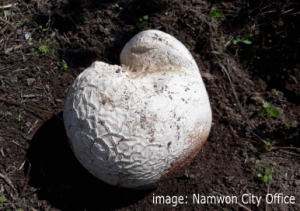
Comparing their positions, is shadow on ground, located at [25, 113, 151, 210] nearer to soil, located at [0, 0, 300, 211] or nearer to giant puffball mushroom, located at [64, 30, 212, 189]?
soil, located at [0, 0, 300, 211]

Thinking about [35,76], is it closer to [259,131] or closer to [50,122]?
[50,122]

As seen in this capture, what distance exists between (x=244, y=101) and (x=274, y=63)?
57cm

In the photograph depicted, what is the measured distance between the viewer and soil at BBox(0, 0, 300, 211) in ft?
10.4

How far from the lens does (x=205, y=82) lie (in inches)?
144

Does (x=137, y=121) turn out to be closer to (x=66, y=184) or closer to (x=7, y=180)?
(x=66, y=184)

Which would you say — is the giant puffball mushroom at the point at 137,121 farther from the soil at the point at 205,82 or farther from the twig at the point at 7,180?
the twig at the point at 7,180

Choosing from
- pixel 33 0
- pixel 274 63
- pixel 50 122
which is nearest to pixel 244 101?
pixel 274 63

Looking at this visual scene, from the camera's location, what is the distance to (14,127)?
3.38 metres

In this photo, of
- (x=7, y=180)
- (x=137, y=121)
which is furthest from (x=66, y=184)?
(x=137, y=121)

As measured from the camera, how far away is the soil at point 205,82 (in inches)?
125

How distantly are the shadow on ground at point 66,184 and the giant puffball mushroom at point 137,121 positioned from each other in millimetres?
351

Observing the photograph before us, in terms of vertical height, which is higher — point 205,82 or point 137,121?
point 137,121

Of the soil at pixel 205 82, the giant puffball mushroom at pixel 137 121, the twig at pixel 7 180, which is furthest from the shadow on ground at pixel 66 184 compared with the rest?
the giant puffball mushroom at pixel 137 121

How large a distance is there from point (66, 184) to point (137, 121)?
3.26 feet
